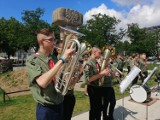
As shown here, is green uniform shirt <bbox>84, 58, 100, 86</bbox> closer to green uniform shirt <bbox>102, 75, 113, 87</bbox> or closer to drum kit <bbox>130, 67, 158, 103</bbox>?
green uniform shirt <bbox>102, 75, 113, 87</bbox>

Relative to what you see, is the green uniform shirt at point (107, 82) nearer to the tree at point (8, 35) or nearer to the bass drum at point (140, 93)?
the bass drum at point (140, 93)

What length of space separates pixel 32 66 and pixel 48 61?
8.7 inches

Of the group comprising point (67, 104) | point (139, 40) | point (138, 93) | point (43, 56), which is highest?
point (139, 40)

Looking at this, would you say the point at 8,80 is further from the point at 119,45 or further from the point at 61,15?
the point at 119,45

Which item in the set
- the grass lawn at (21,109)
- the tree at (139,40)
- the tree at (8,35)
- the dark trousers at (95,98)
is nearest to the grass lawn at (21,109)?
the grass lawn at (21,109)

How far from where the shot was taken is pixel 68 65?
11.3 feet

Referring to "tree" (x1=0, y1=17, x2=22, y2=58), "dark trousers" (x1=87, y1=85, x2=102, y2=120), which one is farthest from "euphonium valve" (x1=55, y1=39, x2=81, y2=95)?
"tree" (x1=0, y1=17, x2=22, y2=58)

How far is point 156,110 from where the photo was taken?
8039 millimetres

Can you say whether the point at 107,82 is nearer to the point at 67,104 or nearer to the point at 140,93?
the point at 67,104

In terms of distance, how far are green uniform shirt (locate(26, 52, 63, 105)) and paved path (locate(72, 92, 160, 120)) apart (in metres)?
3.74

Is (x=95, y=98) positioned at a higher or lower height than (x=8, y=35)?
lower

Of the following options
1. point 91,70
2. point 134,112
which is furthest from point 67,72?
point 134,112

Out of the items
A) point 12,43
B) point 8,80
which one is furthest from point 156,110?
point 12,43

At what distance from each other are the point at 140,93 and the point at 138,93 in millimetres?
77
